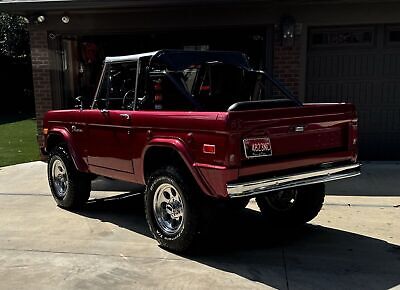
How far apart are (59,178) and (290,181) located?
3.72m

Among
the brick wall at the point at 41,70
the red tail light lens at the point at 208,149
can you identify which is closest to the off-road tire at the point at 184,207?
the red tail light lens at the point at 208,149

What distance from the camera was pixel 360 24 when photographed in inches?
348

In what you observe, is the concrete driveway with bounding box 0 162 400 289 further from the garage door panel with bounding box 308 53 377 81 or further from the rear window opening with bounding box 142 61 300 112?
the garage door panel with bounding box 308 53 377 81

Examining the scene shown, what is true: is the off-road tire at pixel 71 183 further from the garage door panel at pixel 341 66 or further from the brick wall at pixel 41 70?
the garage door panel at pixel 341 66

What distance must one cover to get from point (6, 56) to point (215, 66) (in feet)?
60.4

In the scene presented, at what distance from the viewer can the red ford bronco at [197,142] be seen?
4215 mm

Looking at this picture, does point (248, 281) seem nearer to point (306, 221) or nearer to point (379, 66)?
point (306, 221)

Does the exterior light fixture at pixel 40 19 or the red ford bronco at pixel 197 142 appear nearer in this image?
the red ford bronco at pixel 197 142

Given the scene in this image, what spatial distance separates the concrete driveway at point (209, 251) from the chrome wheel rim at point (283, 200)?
314 mm

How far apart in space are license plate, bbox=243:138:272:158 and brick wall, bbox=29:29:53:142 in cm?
673

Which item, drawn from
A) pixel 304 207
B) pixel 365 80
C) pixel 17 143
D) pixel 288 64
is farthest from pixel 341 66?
pixel 17 143

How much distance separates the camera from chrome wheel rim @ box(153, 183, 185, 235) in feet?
15.9

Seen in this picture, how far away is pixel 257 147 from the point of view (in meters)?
4.23

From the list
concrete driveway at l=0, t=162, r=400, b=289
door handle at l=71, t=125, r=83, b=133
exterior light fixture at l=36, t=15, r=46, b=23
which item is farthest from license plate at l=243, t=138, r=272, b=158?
exterior light fixture at l=36, t=15, r=46, b=23
